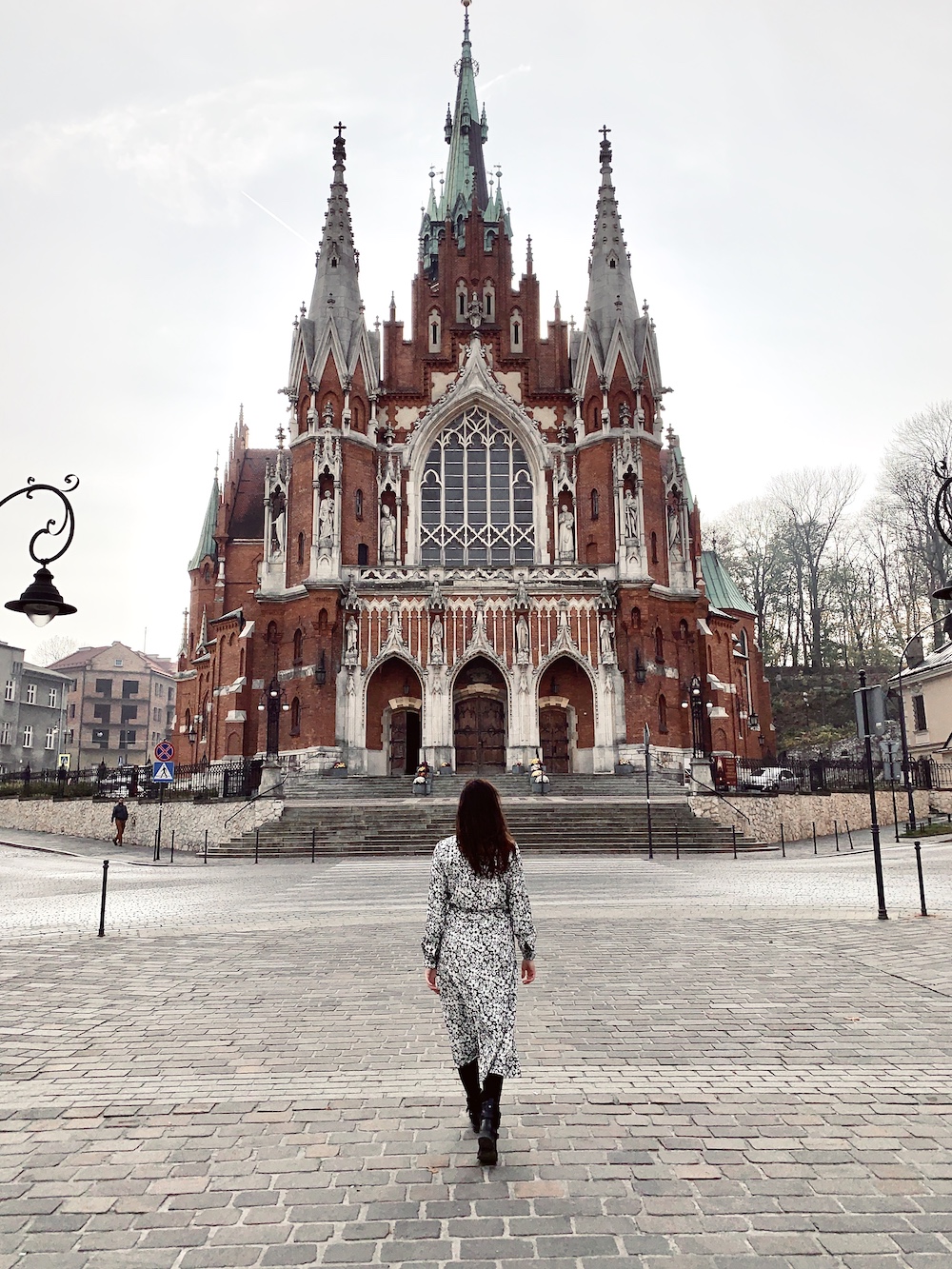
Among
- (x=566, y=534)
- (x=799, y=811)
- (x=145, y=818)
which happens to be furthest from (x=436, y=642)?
(x=799, y=811)

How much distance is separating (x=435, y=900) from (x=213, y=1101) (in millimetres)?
1742

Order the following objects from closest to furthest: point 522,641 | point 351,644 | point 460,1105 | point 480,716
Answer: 1. point 460,1105
2. point 522,641
3. point 351,644
4. point 480,716

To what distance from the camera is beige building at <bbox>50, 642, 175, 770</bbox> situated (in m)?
83.6

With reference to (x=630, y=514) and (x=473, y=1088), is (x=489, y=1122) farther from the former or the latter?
(x=630, y=514)

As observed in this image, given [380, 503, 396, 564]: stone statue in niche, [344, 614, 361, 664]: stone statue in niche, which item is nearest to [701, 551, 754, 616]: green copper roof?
[380, 503, 396, 564]: stone statue in niche

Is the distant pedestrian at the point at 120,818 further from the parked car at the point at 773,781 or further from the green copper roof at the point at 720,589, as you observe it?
the green copper roof at the point at 720,589

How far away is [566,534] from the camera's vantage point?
126 ft

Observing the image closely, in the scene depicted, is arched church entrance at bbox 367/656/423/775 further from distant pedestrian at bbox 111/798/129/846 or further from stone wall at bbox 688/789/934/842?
stone wall at bbox 688/789/934/842

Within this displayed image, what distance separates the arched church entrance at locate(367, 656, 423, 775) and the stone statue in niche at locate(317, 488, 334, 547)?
16.9 ft

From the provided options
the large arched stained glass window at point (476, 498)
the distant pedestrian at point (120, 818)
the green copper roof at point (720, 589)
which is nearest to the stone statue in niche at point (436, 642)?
the large arched stained glass window at point (476, 498)

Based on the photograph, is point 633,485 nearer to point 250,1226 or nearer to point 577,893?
point 577,893

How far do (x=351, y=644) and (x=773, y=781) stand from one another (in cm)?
1770

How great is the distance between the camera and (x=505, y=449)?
40125 mm

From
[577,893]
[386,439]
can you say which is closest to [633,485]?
[386,439]
